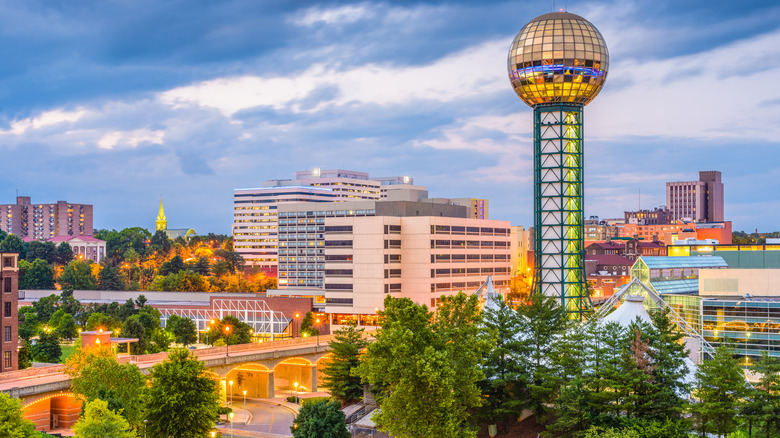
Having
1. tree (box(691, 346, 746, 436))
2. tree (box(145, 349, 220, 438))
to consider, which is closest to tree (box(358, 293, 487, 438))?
tree (box(145, 349, 220, 438))

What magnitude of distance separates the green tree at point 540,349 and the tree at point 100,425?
110 ft

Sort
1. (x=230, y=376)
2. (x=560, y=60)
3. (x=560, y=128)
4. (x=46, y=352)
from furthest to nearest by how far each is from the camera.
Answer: (x=560, y=128) < (x=560, y=60) < (x=46, y=352) < (x=230, y=376)

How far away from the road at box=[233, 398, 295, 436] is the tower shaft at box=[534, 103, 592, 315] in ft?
135

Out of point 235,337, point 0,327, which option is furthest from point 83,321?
point 0,327

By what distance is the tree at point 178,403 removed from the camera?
64.3 metres

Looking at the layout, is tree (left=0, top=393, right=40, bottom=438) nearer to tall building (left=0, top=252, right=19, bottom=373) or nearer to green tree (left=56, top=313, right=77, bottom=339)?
tall building (left=0, top=252, right=19, bottom=373)

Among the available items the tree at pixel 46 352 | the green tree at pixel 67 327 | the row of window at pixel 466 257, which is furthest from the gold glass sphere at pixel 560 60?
the green tree at pixel 67 327

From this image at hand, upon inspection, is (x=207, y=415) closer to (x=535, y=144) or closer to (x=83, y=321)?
(x=535, y=144)

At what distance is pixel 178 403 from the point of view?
64.3 meters

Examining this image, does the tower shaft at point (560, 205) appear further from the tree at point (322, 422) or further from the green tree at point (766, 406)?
the green tree at point (766, 406)

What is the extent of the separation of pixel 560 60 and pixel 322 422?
65.8 m

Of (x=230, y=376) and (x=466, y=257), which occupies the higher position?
(x=466, y=257)

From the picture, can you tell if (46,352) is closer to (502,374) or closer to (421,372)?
(502,374)

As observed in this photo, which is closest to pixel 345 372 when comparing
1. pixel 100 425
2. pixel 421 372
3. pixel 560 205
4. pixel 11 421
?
pixel 421 372
